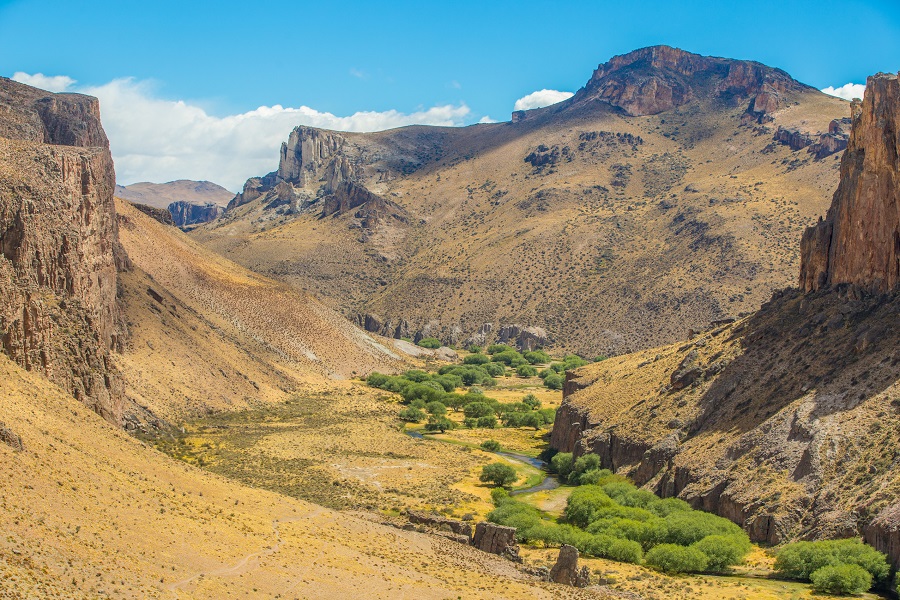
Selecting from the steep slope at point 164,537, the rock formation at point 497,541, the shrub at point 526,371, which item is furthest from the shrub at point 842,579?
the shrub at point 526,371

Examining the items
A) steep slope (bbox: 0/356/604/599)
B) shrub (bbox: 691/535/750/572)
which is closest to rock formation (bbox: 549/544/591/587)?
steep slope (bbox: 0/356/604/599)

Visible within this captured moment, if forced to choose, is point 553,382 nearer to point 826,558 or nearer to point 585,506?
point 585,506

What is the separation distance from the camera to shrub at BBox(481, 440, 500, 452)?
→ 96.0 metres

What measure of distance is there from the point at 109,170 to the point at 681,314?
95.8 meters

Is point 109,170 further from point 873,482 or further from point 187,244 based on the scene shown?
point 873,482

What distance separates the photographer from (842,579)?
44.8m

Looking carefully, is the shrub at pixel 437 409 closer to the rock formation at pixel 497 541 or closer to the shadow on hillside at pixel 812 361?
the shadow on hillside at pixel 812 361

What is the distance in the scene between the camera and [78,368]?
172 feet

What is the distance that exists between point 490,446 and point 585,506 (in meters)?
33.6

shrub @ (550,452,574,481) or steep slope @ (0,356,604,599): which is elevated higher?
steep slope @ (0,356,604,599)

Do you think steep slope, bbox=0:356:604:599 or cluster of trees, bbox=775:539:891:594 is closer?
steep slope, bbox=0:356:604:599

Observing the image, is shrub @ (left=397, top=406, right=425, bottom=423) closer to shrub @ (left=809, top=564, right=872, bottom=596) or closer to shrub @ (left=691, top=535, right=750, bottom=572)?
shrub @ (left=691, top=535, right=750, bottom=572)

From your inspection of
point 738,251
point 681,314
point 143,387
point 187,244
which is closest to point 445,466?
point 143,387

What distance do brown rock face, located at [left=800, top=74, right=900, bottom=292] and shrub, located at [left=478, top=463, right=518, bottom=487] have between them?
1074 inches
